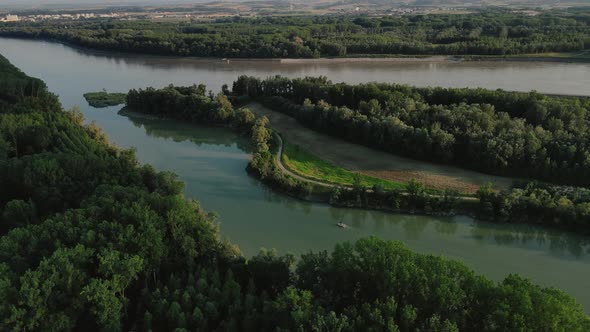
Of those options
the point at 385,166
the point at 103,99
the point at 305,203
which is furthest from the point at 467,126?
the point at 103,99

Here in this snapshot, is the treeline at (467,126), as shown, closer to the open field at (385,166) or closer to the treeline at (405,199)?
the open field at (385,166)

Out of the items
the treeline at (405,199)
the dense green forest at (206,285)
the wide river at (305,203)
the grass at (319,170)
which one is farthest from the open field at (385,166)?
the dense green forest at (206,285)

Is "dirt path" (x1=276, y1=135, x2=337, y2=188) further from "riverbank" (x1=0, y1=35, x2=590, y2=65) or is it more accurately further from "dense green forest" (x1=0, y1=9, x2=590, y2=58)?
"dense green forest" (x1=0, y1=9, x2=590, y2=58)

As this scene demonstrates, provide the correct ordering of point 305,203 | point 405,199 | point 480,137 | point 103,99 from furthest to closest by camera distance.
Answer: point 103,99 < point 480,137 < point 305,203 < point 405,199

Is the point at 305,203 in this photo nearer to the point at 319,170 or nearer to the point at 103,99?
the point at 319,170

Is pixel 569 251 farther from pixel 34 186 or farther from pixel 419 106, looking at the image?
pixel 34 186
